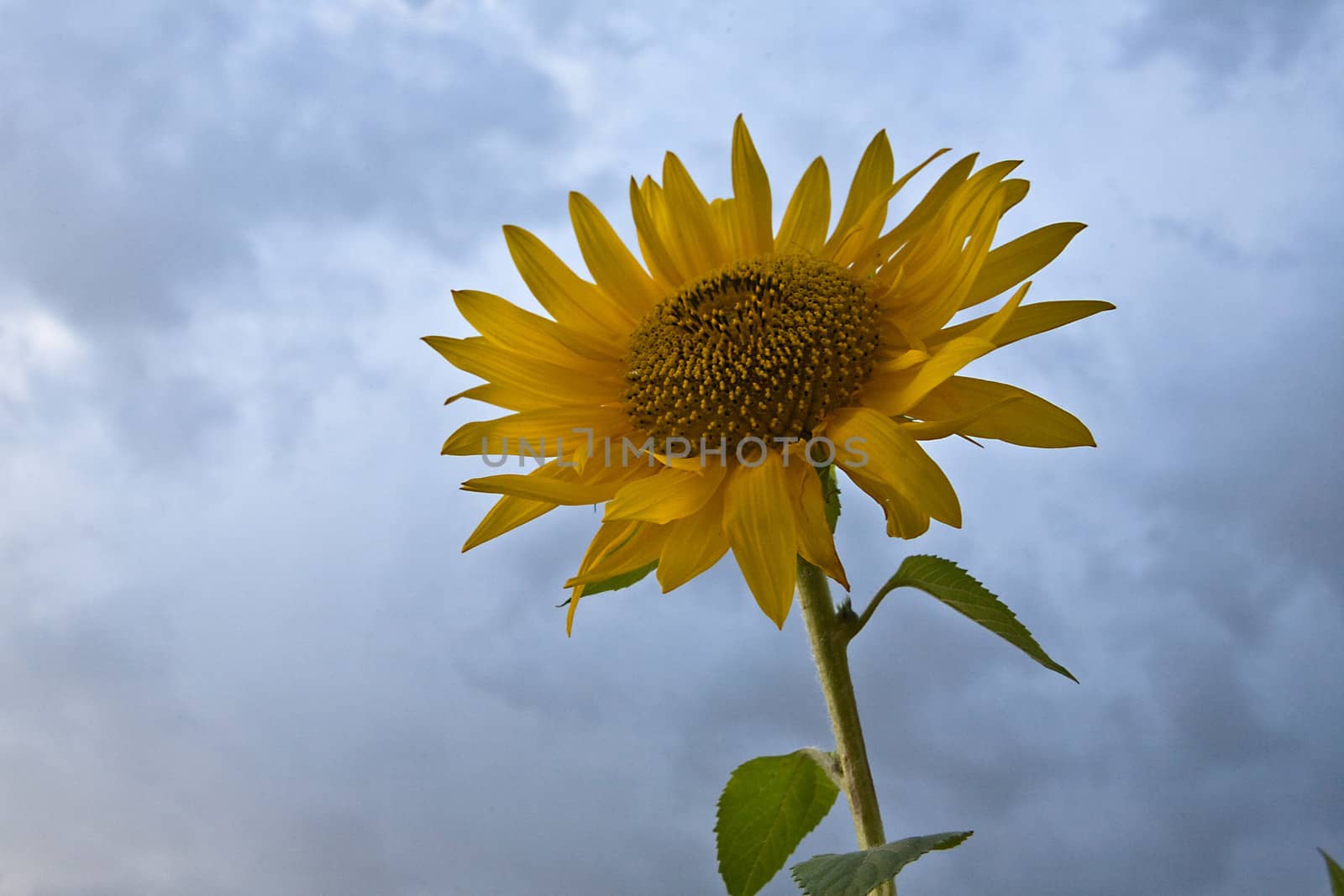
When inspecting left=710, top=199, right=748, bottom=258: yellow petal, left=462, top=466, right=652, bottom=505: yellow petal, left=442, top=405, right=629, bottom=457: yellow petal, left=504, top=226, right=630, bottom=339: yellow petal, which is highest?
left=710, top=199, right=748, bottom=258: yellow petal

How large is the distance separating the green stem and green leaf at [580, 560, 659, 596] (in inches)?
11.3

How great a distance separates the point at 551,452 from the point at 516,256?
0.44 m

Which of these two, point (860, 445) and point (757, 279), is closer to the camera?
point (860, 445)

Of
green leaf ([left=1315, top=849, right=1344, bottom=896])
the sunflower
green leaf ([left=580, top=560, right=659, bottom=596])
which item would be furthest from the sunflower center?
green leaf ([left=1315, top=849, right=1344, bottom=896])

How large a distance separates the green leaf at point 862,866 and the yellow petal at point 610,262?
3.61ft

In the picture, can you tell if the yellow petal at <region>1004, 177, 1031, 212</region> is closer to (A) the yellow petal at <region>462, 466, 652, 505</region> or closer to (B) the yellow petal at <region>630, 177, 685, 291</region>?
(B) the yellow petal at <region>630, 177, 685, 291</region>

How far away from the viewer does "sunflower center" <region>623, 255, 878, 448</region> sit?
186 centimetres

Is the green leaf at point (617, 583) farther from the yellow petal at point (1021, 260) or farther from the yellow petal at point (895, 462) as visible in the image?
the yellow petal at point (1021, 260)

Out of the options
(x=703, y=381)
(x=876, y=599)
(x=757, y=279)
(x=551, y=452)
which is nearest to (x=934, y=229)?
(x=757, y=279)

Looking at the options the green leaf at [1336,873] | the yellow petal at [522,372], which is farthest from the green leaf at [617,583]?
the green leaf at [1336,873]

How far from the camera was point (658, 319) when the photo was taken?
2066 millimetres

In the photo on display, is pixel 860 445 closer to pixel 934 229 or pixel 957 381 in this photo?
pixel 957 381

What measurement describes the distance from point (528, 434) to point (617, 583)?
321 millimetres

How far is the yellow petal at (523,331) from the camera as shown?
2082mm
